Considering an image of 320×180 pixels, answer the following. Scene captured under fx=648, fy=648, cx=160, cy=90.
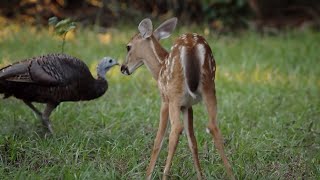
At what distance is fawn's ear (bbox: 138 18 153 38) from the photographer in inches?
189

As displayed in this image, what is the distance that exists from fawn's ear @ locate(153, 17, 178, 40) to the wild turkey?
80 centimetres

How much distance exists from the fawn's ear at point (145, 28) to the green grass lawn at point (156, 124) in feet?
3.07

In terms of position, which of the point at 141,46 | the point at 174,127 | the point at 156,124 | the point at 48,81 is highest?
the point at 141,46

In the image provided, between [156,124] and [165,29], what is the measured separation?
1.24m

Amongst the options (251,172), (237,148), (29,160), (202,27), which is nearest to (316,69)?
(202,27)

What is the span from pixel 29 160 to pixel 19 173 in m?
0.41

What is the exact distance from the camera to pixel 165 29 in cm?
508

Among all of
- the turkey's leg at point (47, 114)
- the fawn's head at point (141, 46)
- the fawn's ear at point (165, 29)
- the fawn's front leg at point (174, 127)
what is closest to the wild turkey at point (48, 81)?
the turkey's leg at point (47, 114)

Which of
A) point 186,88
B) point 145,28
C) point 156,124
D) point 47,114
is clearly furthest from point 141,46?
point 156,124

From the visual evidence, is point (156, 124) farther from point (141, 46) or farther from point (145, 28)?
point (145, 28)

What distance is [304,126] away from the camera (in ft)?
20.3

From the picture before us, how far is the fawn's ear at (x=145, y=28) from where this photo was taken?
4.80 metres

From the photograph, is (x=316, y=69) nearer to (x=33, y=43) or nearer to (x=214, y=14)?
(x=214, y=14)

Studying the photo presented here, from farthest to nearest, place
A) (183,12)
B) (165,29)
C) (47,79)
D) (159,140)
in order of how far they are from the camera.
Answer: (183,12), (47,79), (165,29), (159,140)
